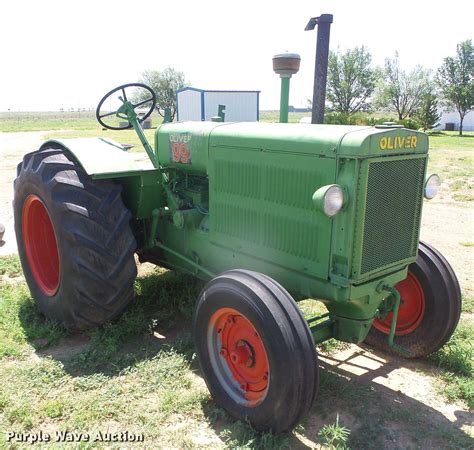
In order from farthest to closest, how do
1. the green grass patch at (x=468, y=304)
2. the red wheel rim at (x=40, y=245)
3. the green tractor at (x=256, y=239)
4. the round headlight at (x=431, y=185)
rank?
1. the green grass patch at (x=468, y=304)
2. the red wheel rim at (x=40, y=245)
3. the round headlight at (x=431, y=185)
4. the green tractor at (x=256, y=239)

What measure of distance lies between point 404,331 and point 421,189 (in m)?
1.20

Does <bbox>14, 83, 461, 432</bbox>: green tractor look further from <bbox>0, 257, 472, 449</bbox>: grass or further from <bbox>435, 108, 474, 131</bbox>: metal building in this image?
<bbox>435, 108, 474, 131</bbox>: metal building

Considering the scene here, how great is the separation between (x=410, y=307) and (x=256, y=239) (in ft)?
4.32

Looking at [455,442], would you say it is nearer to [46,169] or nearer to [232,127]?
[232,127]

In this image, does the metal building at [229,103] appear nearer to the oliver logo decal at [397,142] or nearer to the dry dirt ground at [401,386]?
the dry dirt ground at [401,386]

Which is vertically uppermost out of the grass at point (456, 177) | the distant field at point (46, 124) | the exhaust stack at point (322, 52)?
the exhaust stack at point (322, 52)

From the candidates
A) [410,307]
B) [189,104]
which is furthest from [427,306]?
[189,104]

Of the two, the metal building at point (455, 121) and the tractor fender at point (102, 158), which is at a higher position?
the tractor fender at point (102, 158)

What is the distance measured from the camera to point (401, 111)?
44.8m

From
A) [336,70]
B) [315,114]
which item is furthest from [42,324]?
[336,70]

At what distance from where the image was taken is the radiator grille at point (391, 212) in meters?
2.84

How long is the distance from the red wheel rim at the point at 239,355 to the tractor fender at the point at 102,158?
1529mm

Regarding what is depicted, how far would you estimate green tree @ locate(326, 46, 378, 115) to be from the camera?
44688 millimetres

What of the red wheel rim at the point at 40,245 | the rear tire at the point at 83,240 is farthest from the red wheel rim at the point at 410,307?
the red wheel rim at the point at 40,245
